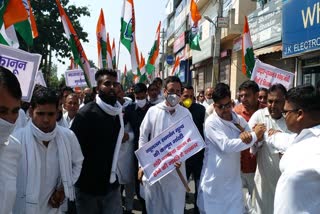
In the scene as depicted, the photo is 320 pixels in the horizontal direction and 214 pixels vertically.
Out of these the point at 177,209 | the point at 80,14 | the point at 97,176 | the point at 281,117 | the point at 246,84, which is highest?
the point at 80,14

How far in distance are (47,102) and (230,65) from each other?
683 inches

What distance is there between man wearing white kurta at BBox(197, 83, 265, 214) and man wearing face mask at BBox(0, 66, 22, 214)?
2558 mm

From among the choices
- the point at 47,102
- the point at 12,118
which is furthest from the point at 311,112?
the point at 47,102

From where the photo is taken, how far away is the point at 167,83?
16.3 feet

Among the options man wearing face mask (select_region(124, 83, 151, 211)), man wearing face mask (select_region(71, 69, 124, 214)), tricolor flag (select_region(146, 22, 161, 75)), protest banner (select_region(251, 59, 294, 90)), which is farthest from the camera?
tricolor flag (select_region(146, 22, 161, 75))

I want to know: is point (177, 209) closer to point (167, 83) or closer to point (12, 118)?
point (167, 83)

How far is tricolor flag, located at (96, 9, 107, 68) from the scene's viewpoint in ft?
29.2

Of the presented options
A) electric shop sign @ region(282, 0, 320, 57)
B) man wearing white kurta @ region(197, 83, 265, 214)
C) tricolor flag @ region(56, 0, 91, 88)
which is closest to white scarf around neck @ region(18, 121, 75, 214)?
man wearing white kurta @ region(197, 83, 265, 214)

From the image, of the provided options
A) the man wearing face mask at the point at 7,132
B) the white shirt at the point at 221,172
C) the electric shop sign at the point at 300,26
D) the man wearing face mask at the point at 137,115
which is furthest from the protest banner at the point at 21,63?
→ the electric shop sign at the point at 300,26

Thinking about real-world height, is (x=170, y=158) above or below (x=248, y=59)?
below

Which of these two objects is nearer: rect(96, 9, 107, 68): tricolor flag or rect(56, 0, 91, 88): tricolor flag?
rect(56, 0, 91, 88): tricolor flag

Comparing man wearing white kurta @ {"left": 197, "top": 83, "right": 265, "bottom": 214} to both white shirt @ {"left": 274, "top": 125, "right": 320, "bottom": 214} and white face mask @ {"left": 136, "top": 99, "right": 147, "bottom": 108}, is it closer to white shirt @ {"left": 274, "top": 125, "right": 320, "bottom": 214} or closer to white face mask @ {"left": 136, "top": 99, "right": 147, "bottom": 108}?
white face mask @ {"left": 136, "top": 99, "right": 147, "bottom": 108}

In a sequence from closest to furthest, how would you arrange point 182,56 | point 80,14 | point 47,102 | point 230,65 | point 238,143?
1. point 47,102
2. point 238,143
3. point 230,65
4. point 80,14
5. point 182,56

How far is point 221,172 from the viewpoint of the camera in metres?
4.45
